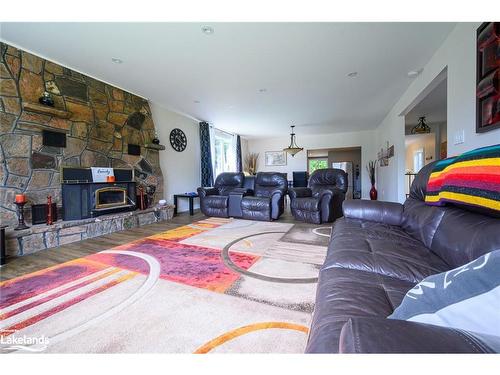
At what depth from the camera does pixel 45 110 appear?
2.57 meters

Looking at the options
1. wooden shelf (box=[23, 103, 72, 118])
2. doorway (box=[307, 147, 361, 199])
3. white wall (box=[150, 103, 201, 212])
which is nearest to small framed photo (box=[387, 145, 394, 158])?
doorway (box=[307, 147, 361, 199])

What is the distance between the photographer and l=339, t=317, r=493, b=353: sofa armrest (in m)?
0.32

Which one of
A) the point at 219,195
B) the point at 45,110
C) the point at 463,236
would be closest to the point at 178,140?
the point at 219,195

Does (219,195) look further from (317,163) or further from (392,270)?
(317,163)

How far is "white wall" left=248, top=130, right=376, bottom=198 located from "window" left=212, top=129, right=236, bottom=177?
132 cm

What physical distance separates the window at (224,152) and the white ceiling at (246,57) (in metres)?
2.32

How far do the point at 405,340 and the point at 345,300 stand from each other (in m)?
0.47

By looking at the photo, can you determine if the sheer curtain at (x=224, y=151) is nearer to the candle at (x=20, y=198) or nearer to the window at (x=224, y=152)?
the window at (x=224, y=152)

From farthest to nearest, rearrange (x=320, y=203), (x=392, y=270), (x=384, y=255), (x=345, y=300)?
(x=320, y=203) → (x=384, y=255) → (x=392, y=270) → (x=345, y=300)

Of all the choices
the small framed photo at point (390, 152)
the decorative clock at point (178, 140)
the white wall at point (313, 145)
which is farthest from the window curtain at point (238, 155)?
the small framed photo at point (390, 152)

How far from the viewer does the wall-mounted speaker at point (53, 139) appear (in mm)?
2660
